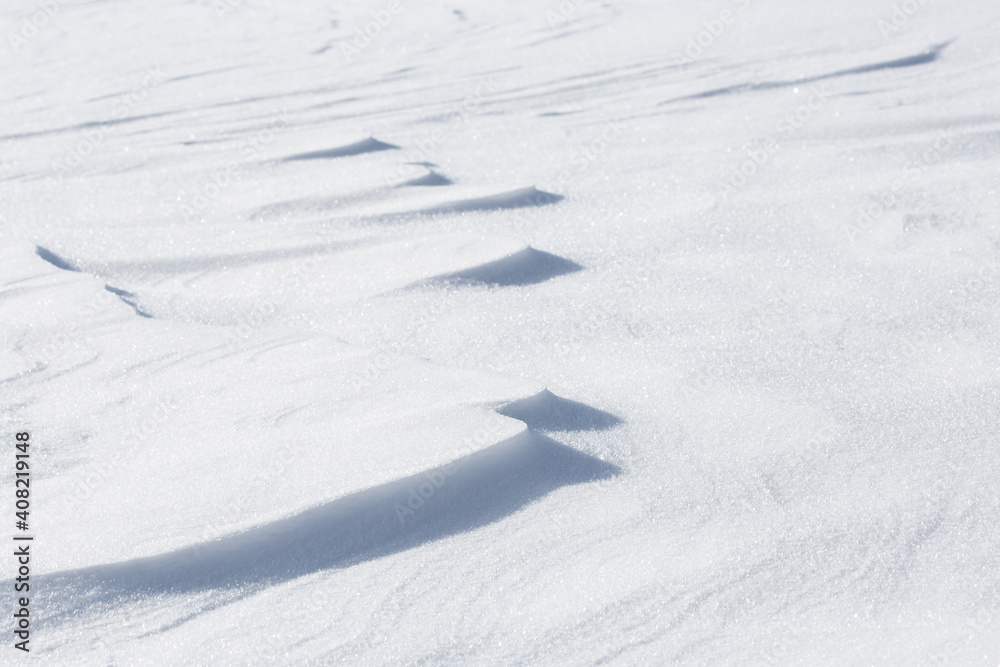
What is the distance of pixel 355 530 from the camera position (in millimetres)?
1053

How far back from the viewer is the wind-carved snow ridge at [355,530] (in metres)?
0.98

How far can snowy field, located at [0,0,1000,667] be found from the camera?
37.6 inches

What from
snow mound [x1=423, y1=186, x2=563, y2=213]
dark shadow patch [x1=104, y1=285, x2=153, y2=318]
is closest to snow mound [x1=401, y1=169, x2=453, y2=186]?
snow mound [x1=423, y1=186, x2=563, y2=213]

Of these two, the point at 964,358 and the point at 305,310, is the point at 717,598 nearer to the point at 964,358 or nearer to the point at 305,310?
the point at 964,358

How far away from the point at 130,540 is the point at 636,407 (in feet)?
2.40

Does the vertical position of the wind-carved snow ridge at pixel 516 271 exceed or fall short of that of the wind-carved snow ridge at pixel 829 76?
it falls short

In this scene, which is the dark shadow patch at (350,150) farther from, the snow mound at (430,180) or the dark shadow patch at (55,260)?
the dark shadow patch at (55,260)

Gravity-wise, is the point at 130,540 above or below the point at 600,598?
above

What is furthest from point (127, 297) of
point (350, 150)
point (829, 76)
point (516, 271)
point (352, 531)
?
point (829, 76)

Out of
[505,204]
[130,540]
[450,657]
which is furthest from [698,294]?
[130,540]

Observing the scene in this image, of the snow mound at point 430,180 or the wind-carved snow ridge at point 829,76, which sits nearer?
the snow mound at point 430,180

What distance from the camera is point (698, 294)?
163 cm

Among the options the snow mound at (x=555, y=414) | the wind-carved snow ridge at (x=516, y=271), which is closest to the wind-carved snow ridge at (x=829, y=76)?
the wind-carved snow ridge at (x=516, y=271)

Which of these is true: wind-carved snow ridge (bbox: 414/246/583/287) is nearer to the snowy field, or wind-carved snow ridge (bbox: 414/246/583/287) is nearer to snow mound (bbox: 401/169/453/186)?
the snowy field
